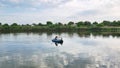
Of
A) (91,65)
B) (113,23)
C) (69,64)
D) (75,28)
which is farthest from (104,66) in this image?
(113,23)

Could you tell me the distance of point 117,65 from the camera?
27188 mm

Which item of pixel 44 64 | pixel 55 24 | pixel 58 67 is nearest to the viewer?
pixel 58 67

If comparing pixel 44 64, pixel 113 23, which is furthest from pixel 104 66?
pixel 113 23

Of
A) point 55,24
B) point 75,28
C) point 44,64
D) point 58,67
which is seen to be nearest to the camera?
point 58,67

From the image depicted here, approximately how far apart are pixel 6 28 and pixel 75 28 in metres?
46.3

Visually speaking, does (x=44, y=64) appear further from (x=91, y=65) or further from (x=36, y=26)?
(x=36, y=26)

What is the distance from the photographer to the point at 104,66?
26.6 m

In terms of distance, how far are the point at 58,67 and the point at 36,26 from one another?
146 metres

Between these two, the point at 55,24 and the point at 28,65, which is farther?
the point at 55,24

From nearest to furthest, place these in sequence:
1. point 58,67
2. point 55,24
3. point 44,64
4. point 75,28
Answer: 1. point 58,67
2. point 44,64
3. point 75,28
4. point 55,24

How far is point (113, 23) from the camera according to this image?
168 metres

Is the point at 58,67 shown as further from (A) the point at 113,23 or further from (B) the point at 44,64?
(A) the point at 113,23

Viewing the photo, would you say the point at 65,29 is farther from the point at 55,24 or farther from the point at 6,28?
the point at 6,28

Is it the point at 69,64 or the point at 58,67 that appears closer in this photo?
the point at 58,67
